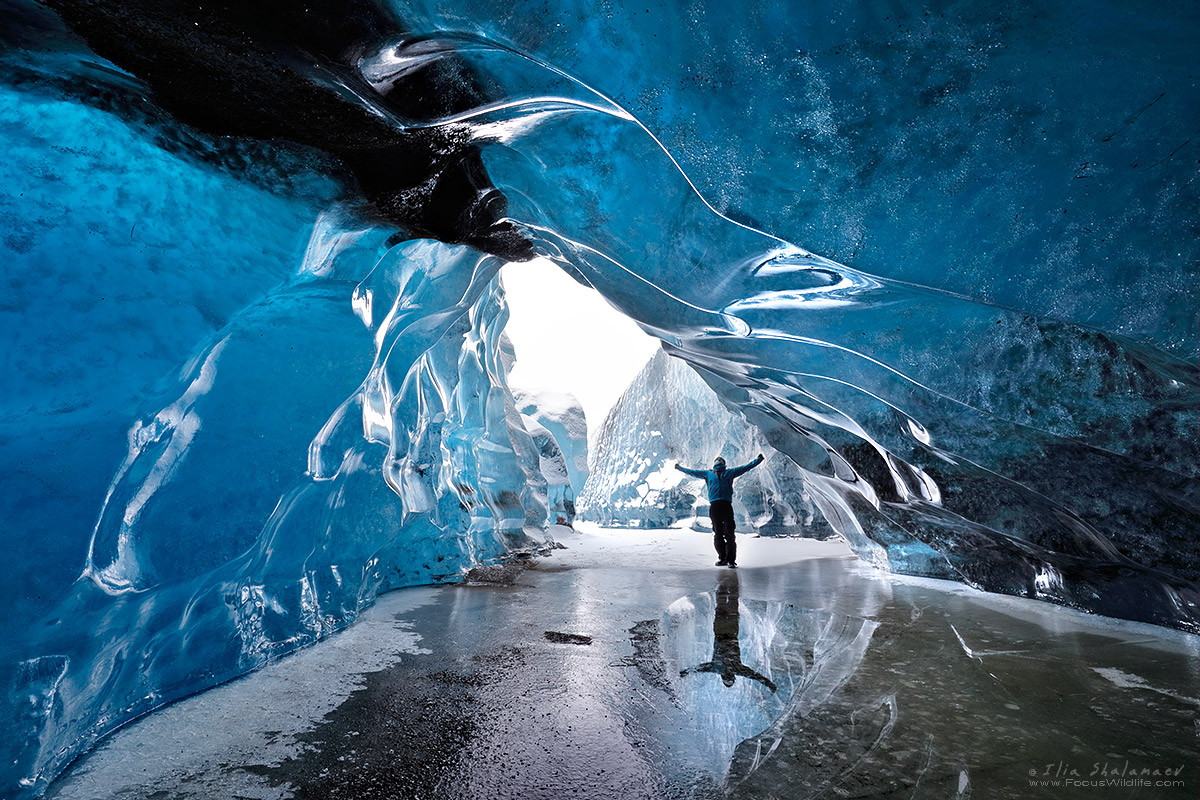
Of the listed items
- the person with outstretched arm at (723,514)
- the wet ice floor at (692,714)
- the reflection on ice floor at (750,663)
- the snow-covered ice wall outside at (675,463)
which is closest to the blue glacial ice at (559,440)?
the snow-covered ice wall outside at (675,463)

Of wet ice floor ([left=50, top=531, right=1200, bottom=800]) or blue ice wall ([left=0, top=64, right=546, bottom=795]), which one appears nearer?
wet ice floor ([left=50, top=531, right=1200, bottom=800])

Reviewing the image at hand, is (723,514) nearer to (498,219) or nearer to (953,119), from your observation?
(498,219)

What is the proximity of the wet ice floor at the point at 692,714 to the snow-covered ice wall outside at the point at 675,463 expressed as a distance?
8903mm

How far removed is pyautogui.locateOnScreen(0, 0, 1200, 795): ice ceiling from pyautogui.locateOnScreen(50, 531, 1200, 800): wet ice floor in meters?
0.52

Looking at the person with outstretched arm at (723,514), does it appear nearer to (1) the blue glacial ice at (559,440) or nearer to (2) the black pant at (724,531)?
(2) the black pant at (724,531)

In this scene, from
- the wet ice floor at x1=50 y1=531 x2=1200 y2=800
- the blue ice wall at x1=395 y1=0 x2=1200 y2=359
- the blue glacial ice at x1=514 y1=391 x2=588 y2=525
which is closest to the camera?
the wet ice floor at x1=50 y1=531 x2=1200 y2=800

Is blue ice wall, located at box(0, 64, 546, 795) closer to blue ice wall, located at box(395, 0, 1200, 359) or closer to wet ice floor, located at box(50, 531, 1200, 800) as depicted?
wet ice floor, located at box(50, 531, 1200, 800)

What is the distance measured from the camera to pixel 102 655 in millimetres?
2482

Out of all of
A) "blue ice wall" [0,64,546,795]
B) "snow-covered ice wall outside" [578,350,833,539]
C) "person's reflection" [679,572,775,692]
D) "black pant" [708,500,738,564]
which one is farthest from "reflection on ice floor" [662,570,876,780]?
"snow-covered ice wall outside" [578,350,833,539]

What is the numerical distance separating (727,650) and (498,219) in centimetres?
338

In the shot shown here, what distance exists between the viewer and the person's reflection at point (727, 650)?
9.37 ft

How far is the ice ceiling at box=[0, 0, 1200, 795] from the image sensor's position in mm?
2279

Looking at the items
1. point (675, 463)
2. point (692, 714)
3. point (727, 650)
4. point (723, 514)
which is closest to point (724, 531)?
point (723, 514)

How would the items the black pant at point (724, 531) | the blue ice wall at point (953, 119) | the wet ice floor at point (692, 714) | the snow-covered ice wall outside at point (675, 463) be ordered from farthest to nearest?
1. the snow-covered ice wall outside at point (675, 463)
2. the black pant at point (724, 531)
3. the blue ice wall at point (953, 119)
4. the wet ice floor at point (692, 714)
